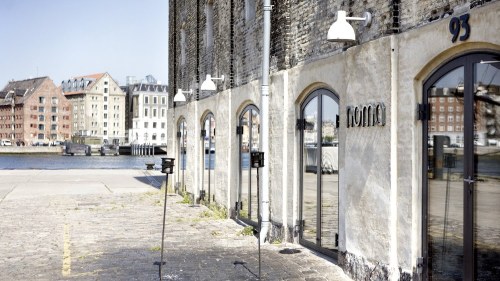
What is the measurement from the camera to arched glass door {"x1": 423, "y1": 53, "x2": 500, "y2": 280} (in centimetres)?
624

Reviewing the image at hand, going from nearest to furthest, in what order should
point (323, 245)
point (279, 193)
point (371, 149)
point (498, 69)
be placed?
point (498, 69) < point (371, 149) < point (323, 245) < point (279, 193)

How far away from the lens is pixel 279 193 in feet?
37.7

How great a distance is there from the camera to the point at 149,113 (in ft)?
461

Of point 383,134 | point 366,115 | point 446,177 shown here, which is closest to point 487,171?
point 446,177

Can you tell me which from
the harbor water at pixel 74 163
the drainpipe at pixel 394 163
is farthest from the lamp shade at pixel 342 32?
the harbor water at pixel 74 163

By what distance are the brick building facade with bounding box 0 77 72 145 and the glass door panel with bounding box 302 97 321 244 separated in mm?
136485

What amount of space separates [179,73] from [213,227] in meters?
9.46

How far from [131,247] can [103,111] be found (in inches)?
5623

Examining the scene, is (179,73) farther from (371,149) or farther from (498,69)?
(498,69)

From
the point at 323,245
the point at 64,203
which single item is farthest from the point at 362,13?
the point at 64,203

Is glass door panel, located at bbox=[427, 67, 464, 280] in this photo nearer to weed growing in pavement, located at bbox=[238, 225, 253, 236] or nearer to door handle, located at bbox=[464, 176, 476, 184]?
door handle, located at bbox=[464, 176, 476, 184]

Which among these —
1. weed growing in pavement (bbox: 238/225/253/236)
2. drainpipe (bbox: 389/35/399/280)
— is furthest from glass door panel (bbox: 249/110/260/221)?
drainpipe (bbox: 389/35/399/280)

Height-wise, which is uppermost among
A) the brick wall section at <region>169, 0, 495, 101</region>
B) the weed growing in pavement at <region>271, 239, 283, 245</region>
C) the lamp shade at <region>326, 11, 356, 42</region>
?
the brick wall section at <region>169, 0, 495, 101</region>

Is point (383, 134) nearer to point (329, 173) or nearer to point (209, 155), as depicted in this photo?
point (329, 173)
